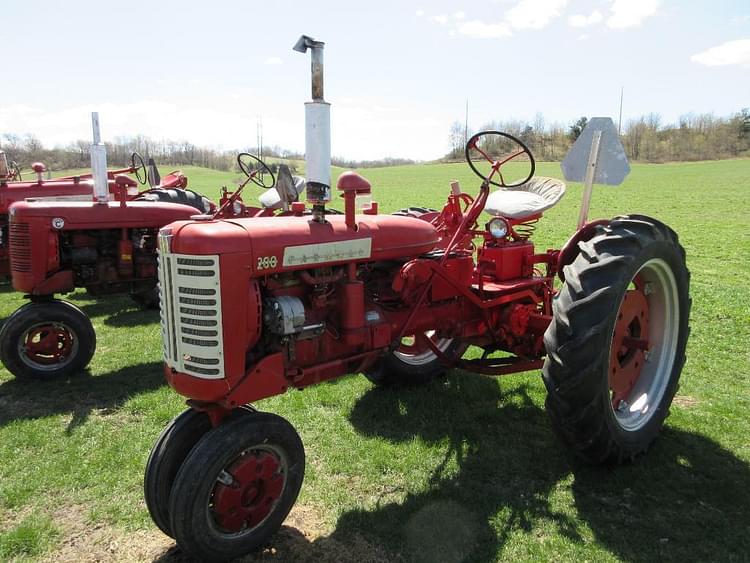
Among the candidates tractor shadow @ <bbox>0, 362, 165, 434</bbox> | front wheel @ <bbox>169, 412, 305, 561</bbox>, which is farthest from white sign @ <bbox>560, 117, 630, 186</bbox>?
tractor shadow @ <bbox>0, 362, 165, 434</bbox>

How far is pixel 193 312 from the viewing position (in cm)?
242

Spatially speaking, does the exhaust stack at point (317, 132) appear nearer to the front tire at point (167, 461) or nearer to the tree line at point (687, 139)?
the front tire at point (167, 461)

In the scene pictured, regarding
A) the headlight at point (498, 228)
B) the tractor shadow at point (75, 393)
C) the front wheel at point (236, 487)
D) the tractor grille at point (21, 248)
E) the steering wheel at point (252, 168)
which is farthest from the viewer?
the steering wheel at point (252, 168)

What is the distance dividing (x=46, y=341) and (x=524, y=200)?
420 centimetres

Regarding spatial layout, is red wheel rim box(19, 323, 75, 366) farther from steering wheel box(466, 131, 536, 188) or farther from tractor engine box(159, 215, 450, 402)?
steering wheel box(466, 131, 536, 188)

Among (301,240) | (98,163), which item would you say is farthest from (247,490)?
(98,163)

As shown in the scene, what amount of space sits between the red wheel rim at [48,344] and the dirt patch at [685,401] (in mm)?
4948

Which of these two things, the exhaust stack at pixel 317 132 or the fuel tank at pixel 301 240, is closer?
the fuel tank at pixel 301 240

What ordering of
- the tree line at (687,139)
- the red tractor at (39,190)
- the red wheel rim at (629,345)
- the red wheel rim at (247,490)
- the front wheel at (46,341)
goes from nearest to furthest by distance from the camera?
the red wheel rim at (247,490)
the red wheel rim at (629,345)
the front wheel at (46,341)
the red tractor at (39,190)
the tree line at (687,139)

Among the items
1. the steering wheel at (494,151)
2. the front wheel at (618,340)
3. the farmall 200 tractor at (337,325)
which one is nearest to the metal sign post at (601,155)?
the steering wheel at (494,151)

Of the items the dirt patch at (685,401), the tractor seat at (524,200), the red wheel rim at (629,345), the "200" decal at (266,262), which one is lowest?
the dirt patch at (685,401)

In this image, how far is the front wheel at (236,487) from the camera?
7.65 ft

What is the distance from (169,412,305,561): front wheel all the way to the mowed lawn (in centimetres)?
18

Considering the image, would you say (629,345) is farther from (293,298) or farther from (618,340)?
(293,298)
